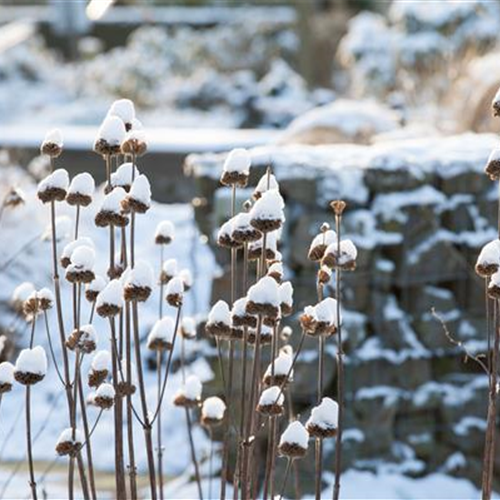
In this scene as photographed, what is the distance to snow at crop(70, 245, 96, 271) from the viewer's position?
1.93 meters

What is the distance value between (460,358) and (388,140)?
1.37m

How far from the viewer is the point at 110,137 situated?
6.33 ft

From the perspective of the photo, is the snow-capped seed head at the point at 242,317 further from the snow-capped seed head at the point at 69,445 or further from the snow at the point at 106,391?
the snow-capped seed head at the point at 69,445

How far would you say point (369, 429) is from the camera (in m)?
4.24

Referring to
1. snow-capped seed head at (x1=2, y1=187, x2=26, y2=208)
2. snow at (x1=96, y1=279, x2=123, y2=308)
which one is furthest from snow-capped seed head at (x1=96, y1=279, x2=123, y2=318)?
snow-capped seed head at (x1=2, y1=187, x2=26, y2=208)

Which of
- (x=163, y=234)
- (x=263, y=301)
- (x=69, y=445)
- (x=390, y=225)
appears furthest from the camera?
(x=390, y=225)

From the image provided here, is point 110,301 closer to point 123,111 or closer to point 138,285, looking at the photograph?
point 138,285

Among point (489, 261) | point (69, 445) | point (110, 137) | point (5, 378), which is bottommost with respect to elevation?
point (69, 445)

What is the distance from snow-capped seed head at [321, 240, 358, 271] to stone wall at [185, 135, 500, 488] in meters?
2.12

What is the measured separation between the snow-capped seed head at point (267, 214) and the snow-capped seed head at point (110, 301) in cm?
28

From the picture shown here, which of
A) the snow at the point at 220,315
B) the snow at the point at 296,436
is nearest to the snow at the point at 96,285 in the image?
the snow at the point at 220,315

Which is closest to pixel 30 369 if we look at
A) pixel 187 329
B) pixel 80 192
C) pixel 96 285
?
pixel 96 285

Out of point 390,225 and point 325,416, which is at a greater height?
point 390,225

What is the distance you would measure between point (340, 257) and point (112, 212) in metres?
0.40
